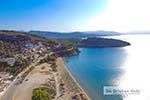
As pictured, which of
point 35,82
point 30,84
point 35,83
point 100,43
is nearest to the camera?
point 30,84

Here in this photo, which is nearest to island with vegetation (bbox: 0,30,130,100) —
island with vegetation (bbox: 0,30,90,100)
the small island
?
island with vegetation (bbox: 0,30,90,100)

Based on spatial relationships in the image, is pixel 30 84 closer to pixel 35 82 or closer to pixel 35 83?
pixel 35 83

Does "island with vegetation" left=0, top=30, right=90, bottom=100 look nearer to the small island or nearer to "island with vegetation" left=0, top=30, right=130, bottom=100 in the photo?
"island with vegetation" left=0, top=30, right=130, bottom=100

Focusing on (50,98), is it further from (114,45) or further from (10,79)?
(114,45)

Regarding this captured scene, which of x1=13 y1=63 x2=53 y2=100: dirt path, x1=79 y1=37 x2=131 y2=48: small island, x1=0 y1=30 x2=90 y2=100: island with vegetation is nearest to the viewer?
x1=0 y1=30 x2=90 y2=100: island with vegetation

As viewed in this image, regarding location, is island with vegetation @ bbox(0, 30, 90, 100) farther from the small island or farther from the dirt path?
the small island

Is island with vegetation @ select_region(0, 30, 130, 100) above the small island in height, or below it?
above

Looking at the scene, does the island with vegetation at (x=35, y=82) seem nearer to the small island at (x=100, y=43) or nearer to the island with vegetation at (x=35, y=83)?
the island with vegetation at (x=35, y=83)

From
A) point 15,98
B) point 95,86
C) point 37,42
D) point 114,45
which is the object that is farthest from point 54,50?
point 15,98

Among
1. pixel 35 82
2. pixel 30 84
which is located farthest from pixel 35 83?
pixel 30 84

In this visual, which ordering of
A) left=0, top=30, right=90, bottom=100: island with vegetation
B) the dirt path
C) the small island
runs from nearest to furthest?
left=0, top=30, right=90, bottom=100: island with vegetation, the dirt path, the small island

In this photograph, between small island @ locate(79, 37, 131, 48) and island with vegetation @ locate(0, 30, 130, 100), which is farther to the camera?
small island @ locate(79, 37, 131, 48)
